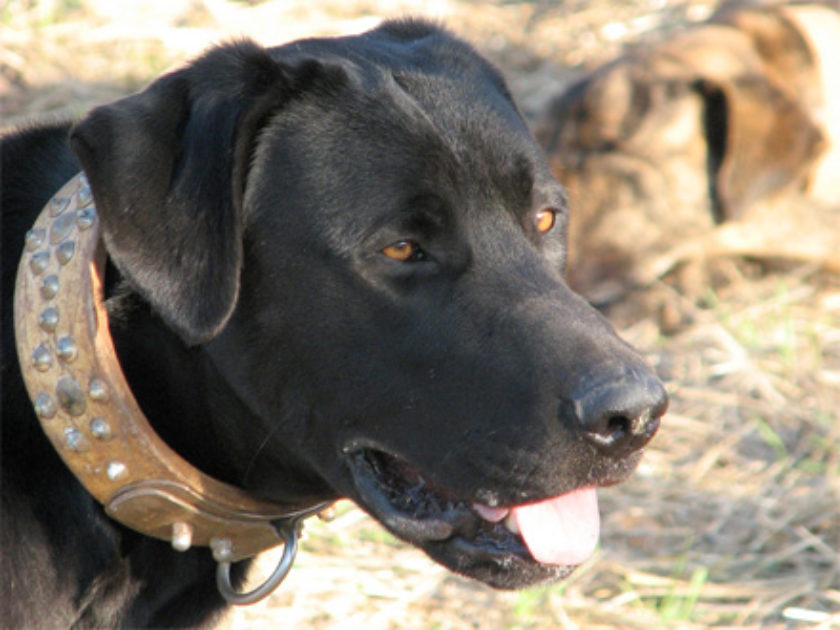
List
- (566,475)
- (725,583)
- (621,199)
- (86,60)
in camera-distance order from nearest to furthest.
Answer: (566,475) → (725,583) → (621,199) → (86,60)

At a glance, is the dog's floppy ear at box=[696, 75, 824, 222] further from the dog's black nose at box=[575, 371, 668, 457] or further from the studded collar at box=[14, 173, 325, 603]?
the studded collar at box=[14, 173, 325, 603]

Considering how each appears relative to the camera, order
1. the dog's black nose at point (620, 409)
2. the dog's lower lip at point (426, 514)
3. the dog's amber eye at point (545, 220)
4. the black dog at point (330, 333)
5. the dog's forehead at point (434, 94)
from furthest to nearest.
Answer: the dog's amber eye at point (545, 220), the dog's forehead at point (434, 94), the dog's lower lip at point (426, 514), the black dog at point (330, 333), the dog's black nose at point (620, 409)

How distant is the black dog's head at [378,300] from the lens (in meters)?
2.12

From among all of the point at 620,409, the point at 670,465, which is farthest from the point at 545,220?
the point at 670,465

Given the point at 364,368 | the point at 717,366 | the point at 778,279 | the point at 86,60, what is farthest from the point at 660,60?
the point at 364,368

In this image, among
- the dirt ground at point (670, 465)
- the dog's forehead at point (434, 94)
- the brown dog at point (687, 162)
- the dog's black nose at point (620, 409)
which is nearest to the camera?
the dog's black nose at point (620, 409)

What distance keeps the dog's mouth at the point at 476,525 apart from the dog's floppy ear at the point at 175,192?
1.41 feet

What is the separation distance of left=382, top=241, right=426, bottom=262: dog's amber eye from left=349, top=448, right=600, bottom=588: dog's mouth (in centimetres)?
37

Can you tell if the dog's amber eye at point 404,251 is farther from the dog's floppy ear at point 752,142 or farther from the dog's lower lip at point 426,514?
the dog's floppy ear at point 752,142

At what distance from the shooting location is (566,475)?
210cm

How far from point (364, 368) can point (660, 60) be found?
4.10 m

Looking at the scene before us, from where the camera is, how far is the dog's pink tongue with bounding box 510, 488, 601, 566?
224cm

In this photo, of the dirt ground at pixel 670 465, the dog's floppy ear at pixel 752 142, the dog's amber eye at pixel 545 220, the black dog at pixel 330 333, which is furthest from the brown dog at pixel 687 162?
the black dog at pixel 330 333

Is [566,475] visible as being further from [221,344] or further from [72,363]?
[72,363]
